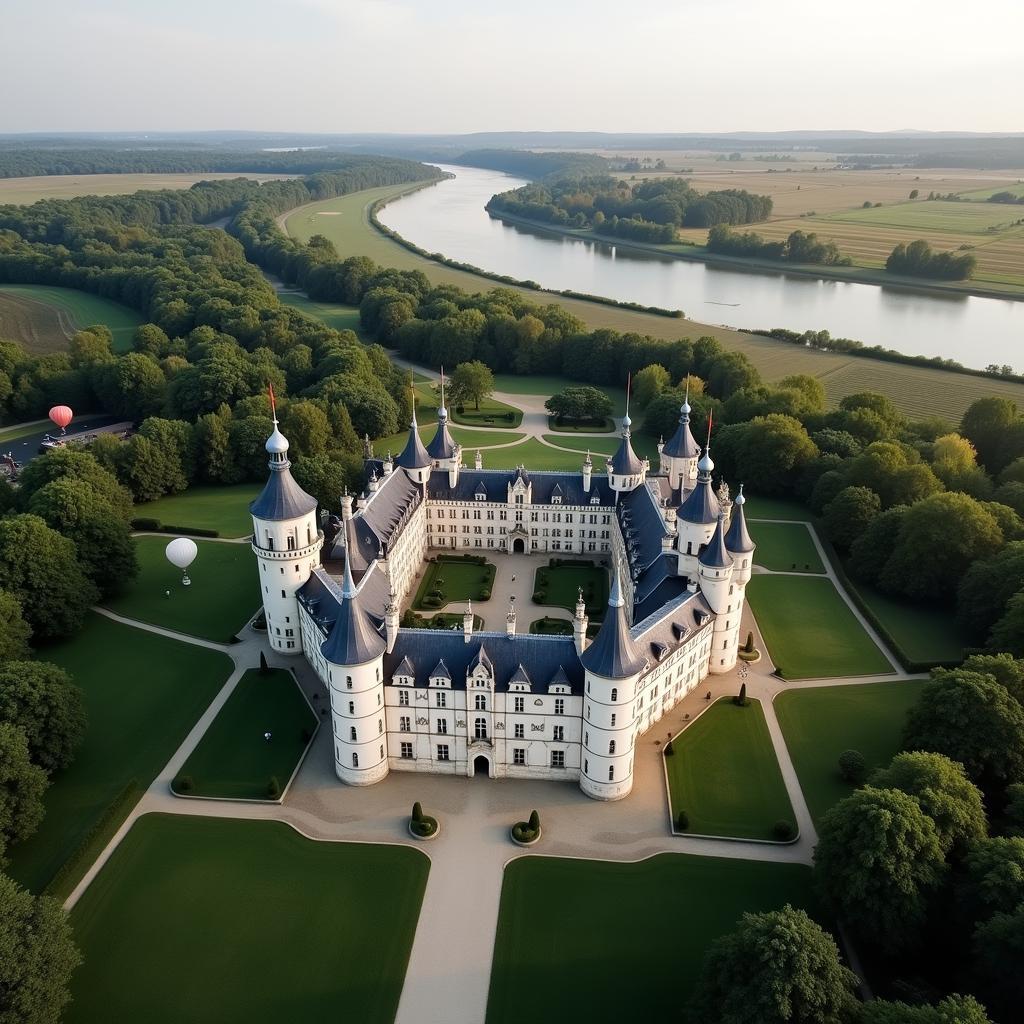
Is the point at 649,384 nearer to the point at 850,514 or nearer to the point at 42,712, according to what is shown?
the point at 850,514

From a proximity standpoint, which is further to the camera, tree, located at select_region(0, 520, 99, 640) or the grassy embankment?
the grassy embankment

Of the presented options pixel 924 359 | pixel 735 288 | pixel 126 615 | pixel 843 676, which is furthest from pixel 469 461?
pixel 735 288

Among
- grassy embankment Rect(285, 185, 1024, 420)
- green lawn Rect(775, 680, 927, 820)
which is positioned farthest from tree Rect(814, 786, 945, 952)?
grassy embankment Rect(285, 185, 1024, 420)

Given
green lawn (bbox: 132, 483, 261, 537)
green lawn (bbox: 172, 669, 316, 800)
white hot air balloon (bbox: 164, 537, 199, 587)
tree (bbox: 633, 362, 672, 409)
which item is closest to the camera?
green lawn (bbox: 172, 669, 316, 800)

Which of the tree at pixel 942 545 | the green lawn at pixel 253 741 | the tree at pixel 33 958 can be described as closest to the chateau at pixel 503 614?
the green lawn at pixel 253 741

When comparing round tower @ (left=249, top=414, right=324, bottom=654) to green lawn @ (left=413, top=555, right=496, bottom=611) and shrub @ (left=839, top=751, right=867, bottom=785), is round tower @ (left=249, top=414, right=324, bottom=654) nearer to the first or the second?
green lawn @ (left=413, top=555, right=496, bottom=611)

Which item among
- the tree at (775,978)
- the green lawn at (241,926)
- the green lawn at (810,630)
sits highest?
the tree at (775,978)

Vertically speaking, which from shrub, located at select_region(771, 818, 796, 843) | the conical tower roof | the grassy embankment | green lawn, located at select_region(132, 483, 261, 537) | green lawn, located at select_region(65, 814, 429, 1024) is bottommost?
green lawn, located at select_region(132, 483, 261, 537)

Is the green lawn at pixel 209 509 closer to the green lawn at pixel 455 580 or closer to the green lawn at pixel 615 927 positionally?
the green lawn at pixel 455 580

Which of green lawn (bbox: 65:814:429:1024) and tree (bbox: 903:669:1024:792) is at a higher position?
tree (bbox: 903:669:1024:792)
